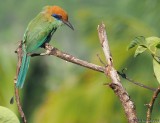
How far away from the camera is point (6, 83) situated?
13.8 ft

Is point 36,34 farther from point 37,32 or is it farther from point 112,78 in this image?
point 112,78

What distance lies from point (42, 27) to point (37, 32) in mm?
113

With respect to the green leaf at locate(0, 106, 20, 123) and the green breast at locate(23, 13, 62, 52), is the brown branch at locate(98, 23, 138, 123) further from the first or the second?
the green breast at locate(23, 13, 62, 52)

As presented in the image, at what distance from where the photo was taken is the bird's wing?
2.69m

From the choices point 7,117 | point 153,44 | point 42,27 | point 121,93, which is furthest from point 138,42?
point 42,27

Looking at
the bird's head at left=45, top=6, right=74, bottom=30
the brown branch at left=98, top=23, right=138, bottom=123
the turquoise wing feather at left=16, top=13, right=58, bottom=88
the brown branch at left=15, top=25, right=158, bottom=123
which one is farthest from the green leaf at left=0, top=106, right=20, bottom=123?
the bird's head at left=45, top=6, right=74, bottom=30

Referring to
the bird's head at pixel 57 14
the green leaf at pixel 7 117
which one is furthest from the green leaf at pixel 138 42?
the bird's head at pixel 57 14

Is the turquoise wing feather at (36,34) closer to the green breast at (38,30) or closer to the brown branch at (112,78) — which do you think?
the green breast at (38,30)

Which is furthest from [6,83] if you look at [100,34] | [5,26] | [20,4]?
[20,4]

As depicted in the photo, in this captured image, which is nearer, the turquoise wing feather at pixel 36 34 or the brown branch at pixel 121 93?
the brown branch at pixel 121 93

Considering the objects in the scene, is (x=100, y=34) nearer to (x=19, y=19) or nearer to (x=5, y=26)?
(x=5, y=26)

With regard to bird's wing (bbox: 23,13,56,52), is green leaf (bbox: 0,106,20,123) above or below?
below

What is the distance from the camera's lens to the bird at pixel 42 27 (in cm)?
269

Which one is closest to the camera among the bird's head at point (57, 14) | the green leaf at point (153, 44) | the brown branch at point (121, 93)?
the brown branch at point (121, 93)
